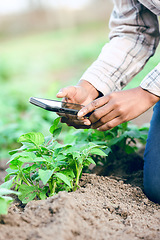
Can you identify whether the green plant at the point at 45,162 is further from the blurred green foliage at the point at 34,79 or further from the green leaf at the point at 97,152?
the blurred green foliage at the point at 34,79

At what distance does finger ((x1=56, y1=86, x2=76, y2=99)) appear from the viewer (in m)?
1.69

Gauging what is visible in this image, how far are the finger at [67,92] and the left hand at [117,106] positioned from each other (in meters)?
0.17

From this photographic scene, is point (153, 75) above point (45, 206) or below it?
above

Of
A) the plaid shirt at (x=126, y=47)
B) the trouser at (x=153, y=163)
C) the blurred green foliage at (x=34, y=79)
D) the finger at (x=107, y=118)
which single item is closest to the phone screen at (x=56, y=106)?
the finger at (x=107, y=118)

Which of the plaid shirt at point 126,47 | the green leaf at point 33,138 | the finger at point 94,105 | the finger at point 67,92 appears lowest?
the green leaf at point 33,138

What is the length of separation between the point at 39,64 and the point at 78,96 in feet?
21.2

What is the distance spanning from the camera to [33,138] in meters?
1.57

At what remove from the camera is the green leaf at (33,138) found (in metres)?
1.56

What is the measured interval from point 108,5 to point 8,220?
18.6 m

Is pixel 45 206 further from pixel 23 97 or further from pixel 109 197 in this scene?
pixel 23 97

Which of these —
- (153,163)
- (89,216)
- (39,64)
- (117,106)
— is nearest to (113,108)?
(117,106)

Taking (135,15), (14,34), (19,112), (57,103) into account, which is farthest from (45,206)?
(14,34)

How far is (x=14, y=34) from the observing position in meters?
17.0

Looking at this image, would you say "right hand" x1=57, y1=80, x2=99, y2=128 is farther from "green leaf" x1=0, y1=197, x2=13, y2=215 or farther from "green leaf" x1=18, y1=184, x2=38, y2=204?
"green leaf" x1=0, y1=197, x2=13, y2=215
